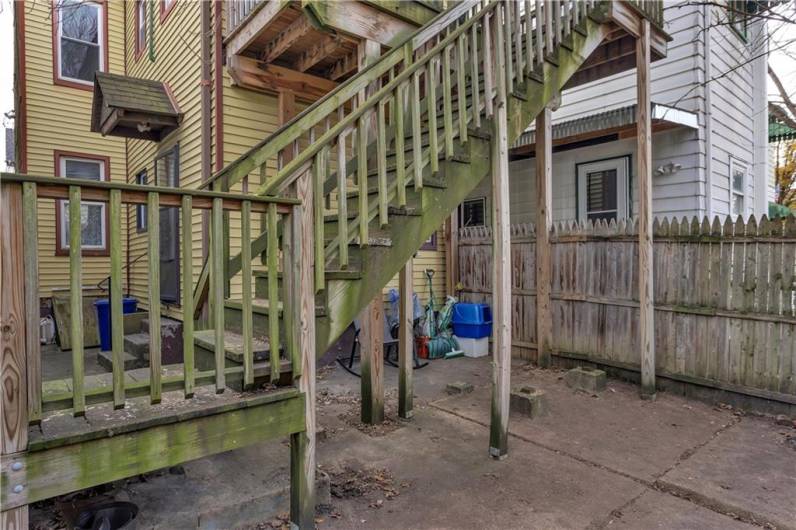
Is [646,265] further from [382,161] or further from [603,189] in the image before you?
[382,161]

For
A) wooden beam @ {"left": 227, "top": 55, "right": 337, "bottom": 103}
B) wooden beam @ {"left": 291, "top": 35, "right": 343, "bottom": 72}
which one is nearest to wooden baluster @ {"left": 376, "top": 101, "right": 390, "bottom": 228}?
wooden beam @ {"left": 291, "top": 35, "right": 343, "bottom": 72}

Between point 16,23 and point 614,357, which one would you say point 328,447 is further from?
point 16,23

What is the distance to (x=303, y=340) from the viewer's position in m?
2.37

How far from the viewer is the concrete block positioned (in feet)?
16.3

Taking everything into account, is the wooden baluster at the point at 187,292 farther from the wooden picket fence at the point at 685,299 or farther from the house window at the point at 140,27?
the house window at the point at 140,27

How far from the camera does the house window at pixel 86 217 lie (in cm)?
808

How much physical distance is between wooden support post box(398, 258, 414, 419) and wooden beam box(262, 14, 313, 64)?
2.52 meters

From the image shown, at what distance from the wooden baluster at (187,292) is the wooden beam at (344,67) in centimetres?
399

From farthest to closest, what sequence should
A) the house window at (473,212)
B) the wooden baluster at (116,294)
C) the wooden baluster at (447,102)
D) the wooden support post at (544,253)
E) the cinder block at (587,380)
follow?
the house window at (473,212)
the wooden support post at (544,253)
the cinder block at (587,380)
the wooden baluster at (447,102)
the wooden baluster at (116,294)

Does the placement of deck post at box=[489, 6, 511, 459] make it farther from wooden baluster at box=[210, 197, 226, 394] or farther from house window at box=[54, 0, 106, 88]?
house window at box=[54, 0, 106, 88]

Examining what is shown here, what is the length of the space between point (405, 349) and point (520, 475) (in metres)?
1.50

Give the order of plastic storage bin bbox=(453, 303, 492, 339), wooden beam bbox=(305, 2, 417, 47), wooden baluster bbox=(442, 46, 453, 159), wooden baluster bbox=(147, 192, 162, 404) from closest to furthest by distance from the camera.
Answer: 1. wooden baluster bbox=(147, 192, 162, 404)
2. wooden baluster bbox=(442, 46, 453, 159)
3. wooden beam bbox=(305, 2, 417, 47)
4. plastic storage bin bbox=(453, 303, 492, 339)

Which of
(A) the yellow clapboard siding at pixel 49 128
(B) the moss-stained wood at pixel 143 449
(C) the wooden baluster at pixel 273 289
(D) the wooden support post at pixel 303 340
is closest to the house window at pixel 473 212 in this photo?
(A) the yellow clapboard siding at pixel 49 128

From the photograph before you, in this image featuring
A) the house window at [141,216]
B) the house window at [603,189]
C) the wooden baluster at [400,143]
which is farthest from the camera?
the house window at [141,216]
